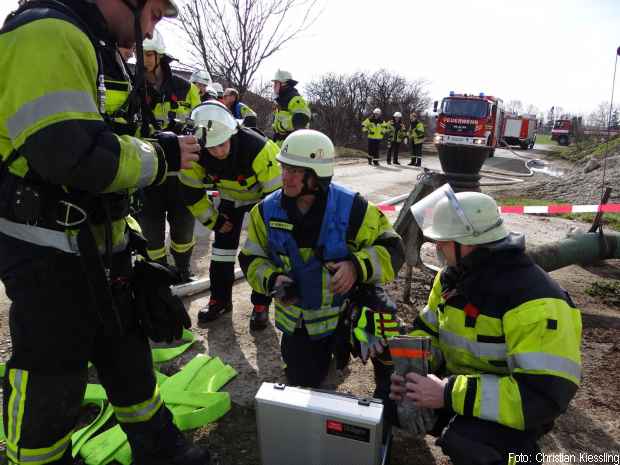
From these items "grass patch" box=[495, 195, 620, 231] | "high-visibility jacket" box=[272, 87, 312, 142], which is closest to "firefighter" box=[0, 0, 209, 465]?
"high-visibility jacket" box=[272, 87, 312, 142]

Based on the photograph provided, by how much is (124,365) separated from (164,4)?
1.54 meters

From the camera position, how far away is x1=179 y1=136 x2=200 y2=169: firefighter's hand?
6.22 feet

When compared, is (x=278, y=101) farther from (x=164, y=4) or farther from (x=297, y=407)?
(x=297, y=407)

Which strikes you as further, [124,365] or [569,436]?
[569,436]

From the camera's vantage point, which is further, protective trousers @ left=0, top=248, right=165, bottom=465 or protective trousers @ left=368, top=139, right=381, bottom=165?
protective trousers @ left=368, top=139, right=381, bottom=165

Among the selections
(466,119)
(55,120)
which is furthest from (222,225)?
(466,119)

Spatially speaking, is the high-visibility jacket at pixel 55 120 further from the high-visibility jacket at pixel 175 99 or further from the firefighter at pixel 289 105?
the firefighter at pixel 289 105

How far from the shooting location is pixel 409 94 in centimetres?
2700

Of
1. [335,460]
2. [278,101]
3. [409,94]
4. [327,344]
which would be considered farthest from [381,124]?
[335,460]

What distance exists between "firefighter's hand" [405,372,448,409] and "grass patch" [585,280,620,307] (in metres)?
3.35

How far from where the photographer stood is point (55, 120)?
1402mm

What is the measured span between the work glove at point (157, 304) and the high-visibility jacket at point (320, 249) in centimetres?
68

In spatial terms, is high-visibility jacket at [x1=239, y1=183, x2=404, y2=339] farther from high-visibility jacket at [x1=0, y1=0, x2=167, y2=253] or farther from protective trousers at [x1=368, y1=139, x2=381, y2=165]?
protective trousers at [x1=368, y1=139, x2=381, y2=165]

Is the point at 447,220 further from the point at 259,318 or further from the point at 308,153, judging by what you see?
the point at 259,318
